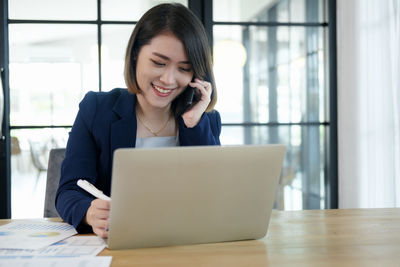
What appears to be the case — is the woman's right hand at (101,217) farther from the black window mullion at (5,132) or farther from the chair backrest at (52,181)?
the black window mullion at (5,132)

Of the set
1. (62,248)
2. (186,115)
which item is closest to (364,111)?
(186,115)

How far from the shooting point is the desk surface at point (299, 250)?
101 cm

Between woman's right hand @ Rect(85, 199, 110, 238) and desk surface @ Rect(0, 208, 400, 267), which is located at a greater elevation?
→ woman's right hand @ Rect(85, 199, 110, 238)

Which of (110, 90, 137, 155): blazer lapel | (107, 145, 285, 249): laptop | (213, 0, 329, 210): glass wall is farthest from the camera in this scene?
(213, 0, 329, 210): glass wall

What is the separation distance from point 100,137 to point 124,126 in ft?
0.32

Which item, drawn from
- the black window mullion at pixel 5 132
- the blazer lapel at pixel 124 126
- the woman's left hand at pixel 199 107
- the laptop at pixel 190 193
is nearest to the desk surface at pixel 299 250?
the laptop at pixel 190 193

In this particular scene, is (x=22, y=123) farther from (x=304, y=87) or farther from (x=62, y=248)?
(x=62, y=248)

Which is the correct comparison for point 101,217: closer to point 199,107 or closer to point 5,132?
point 199,107

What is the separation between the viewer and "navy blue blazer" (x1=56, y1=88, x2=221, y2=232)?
1.56 m

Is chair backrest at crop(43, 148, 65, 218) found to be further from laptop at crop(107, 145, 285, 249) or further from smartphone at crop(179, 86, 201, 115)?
laptop at crop(107, 145, 285, 249)

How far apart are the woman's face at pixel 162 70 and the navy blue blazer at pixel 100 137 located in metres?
0.10

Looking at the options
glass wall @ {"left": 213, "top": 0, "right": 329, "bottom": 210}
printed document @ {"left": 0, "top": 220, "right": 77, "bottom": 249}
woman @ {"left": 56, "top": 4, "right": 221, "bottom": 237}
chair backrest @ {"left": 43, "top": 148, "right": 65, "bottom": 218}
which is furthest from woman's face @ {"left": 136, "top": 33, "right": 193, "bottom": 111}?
glass wall @ {"left": 213, "top": 0, "right": 329, "bottom": 210}

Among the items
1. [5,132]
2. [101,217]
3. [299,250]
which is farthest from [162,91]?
[5,132]

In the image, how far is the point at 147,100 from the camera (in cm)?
181
